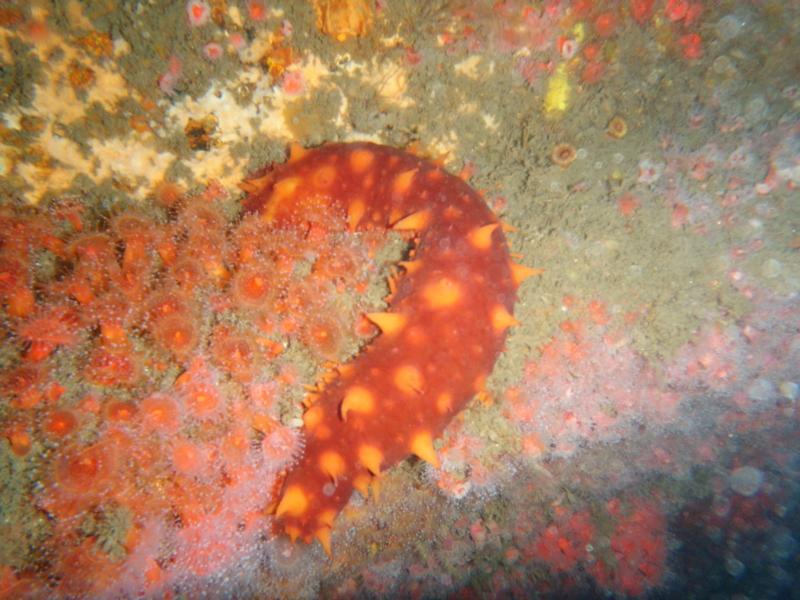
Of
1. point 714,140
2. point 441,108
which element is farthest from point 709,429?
point 441,108

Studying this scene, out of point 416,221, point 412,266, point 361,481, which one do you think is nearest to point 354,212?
point 416,221

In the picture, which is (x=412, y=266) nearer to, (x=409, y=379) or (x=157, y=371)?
(x=409, y=379)

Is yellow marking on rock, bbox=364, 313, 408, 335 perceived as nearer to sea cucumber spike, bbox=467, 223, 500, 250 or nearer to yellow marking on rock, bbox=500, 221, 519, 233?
sea cucumber spike, bbox=467, 223, 500, 250

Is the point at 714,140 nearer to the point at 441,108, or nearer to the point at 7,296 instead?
the point at 441,108

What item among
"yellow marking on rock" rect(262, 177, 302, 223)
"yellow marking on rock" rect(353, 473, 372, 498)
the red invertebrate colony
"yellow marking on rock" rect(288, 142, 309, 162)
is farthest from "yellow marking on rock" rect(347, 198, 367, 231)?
"yellow marking on rock" rect(353, 473, 372, 498)

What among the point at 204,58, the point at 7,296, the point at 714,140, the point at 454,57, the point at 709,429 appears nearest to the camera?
the point at 7,296

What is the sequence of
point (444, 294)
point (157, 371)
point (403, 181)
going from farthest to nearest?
1. point (403, 181)
2. point (444, 294)
3. point (157, 371)
